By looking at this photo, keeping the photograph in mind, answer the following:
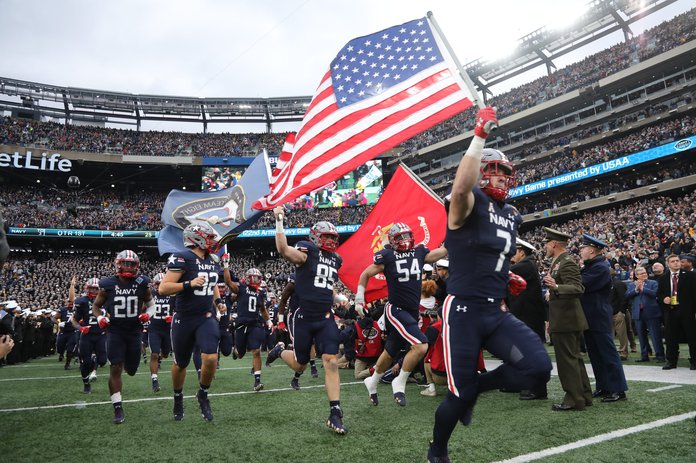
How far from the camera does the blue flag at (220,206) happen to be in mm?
19906

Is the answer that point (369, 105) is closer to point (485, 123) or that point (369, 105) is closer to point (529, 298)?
point (529, 298)

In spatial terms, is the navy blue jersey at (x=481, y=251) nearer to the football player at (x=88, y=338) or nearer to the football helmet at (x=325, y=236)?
the football helmet at (x=325, y=236)

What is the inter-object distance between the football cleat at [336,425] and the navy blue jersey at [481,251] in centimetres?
215

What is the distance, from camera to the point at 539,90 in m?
48.5

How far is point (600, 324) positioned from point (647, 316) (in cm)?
497

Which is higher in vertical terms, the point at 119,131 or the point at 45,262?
the point at 119,131

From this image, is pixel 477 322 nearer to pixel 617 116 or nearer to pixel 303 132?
pixel 303 132

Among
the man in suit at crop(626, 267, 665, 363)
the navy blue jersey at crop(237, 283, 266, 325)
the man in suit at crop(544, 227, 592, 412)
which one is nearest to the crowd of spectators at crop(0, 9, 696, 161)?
the man in suit at crop(626, 267, 665, 363)

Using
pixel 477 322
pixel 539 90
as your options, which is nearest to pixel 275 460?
pixel 477 322

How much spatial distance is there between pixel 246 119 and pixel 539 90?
32.9 metres

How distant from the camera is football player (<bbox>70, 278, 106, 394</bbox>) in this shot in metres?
8.43

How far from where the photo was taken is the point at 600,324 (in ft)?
20.4

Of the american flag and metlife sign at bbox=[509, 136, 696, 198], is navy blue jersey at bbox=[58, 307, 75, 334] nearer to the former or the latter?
the american flag

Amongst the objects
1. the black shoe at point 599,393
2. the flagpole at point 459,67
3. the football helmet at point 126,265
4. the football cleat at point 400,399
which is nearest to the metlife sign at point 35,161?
the football helmet at point 126,265
